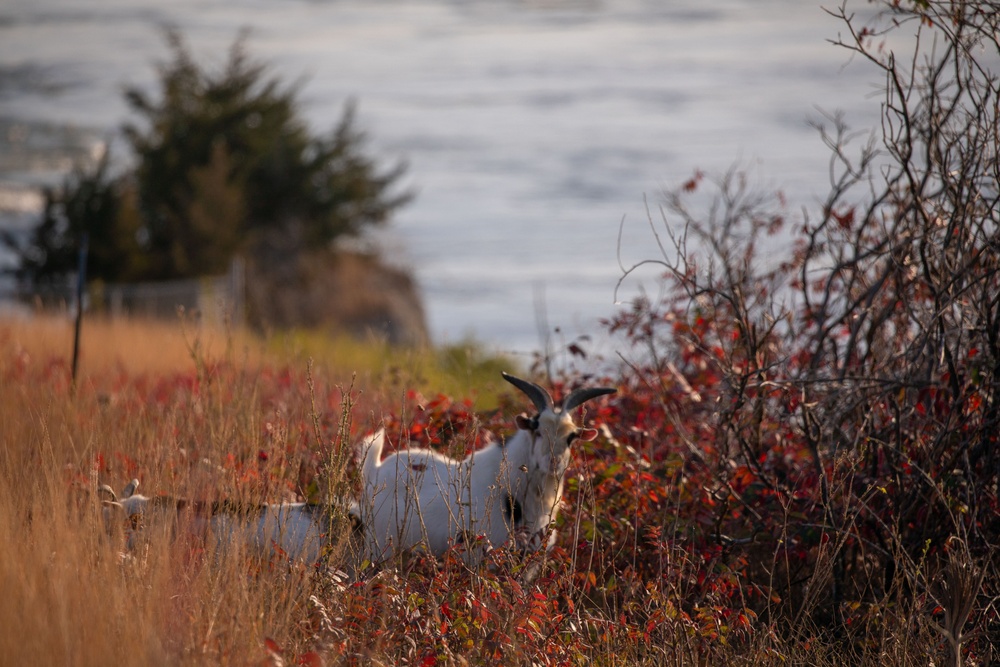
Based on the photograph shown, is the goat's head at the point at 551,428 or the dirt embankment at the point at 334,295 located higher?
the goat's head at the point at 551,428

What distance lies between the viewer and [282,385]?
782 cm

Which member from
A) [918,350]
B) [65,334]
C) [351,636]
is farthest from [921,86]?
[65,334]

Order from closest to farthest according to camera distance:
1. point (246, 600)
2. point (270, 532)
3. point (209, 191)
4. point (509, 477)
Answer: point (246, 600) < point (270, 532) < point (509, 477) < point (209, 191)

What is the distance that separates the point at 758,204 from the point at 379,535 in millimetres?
3868

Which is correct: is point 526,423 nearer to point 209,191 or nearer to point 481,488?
point 481,488

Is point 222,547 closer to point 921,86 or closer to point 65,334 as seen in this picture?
point 921,86

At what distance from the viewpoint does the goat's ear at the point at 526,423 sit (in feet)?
18.1

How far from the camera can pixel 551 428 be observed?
5469mm

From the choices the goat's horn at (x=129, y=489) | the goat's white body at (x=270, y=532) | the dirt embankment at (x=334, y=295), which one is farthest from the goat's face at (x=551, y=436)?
the dirt embankment at (x=334, y=295)

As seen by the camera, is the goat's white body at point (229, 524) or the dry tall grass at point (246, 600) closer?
the dry tall grass at point (246, 600)

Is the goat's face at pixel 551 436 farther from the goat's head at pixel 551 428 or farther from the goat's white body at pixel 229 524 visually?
the goat's white body at pixel 229 524

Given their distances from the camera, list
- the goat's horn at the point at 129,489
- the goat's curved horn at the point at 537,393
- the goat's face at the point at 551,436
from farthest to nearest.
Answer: the goat's curved horn at the point at 537,393 → the goat's face at the point at 551,436 → the goat's horn at the point at 129,489

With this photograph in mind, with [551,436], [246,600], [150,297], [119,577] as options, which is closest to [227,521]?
[119,577]

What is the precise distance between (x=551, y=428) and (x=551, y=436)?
4cm
